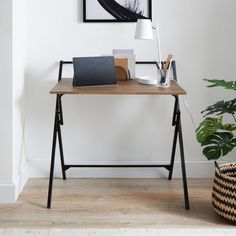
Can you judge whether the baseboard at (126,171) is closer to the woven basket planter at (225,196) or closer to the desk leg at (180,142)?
the desk leg at (180,142)

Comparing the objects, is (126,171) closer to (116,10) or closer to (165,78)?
(165,78)

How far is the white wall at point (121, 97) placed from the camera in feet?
10.5

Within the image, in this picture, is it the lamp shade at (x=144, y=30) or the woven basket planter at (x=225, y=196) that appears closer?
the woven basket planter at (x=225, y=196)

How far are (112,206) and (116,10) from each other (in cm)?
126

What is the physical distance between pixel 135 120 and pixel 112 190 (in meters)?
0.52

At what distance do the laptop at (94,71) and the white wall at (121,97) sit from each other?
1.30ft

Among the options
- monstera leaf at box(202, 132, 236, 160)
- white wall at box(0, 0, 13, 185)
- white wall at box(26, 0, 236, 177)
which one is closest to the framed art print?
white wall at box(26, 0, 236, 177)

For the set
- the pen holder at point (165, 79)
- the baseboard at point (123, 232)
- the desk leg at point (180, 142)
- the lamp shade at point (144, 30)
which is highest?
the lamp shade at point (144, 30)

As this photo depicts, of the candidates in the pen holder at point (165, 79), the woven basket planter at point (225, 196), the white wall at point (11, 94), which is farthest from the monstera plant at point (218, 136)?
the white wall at point (11, 94)

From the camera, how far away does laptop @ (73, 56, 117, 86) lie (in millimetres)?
2787

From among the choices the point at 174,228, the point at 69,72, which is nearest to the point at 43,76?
the point at 69,72

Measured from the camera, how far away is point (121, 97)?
3293mm

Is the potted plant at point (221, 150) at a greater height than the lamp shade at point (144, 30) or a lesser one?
lesser

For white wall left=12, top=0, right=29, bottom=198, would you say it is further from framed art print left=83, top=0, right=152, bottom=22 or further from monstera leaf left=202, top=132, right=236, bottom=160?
monstera leaf left=202, top=132, right=236, bottom=160
